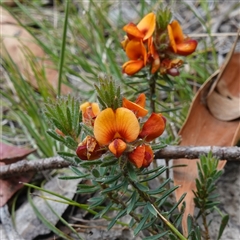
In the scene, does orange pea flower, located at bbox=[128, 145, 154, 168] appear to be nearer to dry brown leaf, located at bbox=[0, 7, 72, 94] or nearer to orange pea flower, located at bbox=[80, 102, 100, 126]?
orange pea flower, located at bbox=[80, 102, 100, 126]

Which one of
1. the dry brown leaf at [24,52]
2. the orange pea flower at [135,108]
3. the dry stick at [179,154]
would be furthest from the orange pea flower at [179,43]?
the dry brown leaf at [24,52]

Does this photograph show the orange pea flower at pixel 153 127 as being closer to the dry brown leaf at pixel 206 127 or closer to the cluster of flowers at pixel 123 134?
the cluster of flowers at pixel 123 134

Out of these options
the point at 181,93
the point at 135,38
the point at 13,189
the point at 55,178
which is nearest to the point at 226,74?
the point at 181,93

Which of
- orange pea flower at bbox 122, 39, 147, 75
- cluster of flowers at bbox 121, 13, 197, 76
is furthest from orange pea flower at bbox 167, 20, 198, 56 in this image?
orange pea flower at bbox 122, 39, 147, 75

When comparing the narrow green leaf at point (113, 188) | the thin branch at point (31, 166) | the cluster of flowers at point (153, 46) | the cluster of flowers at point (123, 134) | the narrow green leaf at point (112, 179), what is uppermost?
the cluster of flowers at point (153, 46)

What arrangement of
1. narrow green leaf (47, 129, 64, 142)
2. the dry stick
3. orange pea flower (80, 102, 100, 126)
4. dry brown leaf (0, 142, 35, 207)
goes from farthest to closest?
dry brown leaf (0, 142, 35, 207) < the dry stick < narrow green leaf (47, 129, 64, 142) < orange pea flower (80, 102, 100, 126)

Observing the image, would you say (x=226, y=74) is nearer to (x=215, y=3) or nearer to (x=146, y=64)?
(x=146, y=64)

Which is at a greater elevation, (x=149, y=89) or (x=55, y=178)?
(x=149, y=89)
